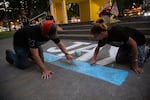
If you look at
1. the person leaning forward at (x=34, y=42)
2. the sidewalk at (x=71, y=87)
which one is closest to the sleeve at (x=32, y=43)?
the person leaning forward at (x=34, y=42)

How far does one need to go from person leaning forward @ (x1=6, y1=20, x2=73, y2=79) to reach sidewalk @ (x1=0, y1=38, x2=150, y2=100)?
264 millimetres

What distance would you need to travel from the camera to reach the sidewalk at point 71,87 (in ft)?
6.56

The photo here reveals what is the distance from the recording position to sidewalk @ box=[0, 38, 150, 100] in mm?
2000

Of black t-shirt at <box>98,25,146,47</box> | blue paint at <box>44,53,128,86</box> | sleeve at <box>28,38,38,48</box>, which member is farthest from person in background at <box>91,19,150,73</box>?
sleeve at <box>28,38,38,48</box>

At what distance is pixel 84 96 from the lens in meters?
2.01

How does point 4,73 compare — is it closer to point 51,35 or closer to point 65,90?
point 51,35

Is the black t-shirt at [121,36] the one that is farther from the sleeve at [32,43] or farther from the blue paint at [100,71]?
the sleeve at [32,43]

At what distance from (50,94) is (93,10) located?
10.9 m

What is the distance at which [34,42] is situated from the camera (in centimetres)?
265

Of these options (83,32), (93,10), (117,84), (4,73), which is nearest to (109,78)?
(117,84)

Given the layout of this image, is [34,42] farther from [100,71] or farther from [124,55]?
[124,55]

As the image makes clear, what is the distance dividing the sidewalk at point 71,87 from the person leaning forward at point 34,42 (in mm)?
264

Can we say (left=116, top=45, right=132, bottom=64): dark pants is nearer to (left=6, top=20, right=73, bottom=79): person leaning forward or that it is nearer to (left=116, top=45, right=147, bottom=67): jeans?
(left=116, top=45, right=147, bottom=67): jeans

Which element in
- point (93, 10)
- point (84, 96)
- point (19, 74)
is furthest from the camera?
point (93, 10)
